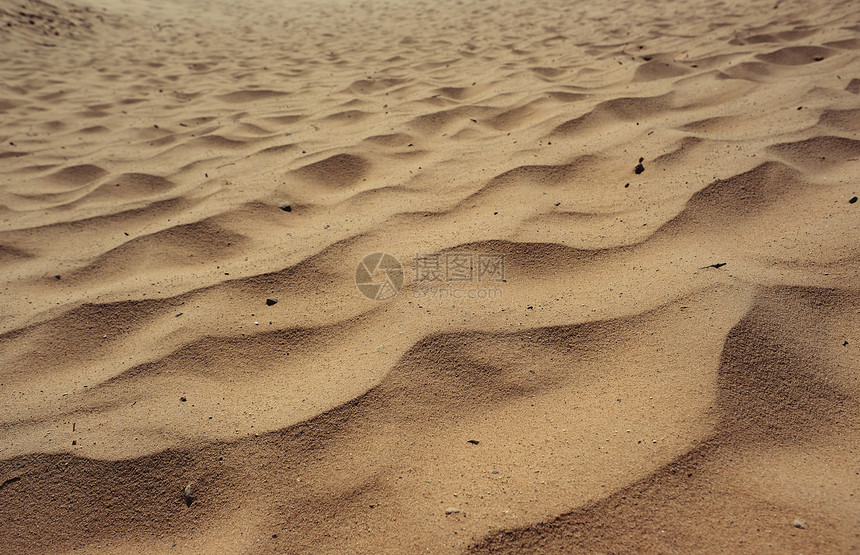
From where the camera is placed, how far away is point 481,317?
4.00 ft

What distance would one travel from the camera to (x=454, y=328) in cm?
118

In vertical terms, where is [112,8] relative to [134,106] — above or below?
above

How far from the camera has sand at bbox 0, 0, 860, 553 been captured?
0.86 meters

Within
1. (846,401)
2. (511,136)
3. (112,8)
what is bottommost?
(846,401)

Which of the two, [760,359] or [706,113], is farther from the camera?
[706,113]

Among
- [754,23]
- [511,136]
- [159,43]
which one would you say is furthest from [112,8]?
[754,23]

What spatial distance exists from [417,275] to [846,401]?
1.00 meters

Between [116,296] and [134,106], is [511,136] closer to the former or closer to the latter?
[116,296]

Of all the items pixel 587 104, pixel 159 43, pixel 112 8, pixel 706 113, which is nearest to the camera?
pixel 706 113

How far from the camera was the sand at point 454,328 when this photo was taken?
0.86 meters

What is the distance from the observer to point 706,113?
215 cm

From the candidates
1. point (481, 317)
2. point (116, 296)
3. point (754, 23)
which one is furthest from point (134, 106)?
point (754, 23)

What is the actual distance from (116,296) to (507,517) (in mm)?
1280

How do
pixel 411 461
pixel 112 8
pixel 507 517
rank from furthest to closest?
pixel 112 8, pixel 411 461, pixel 507 517
